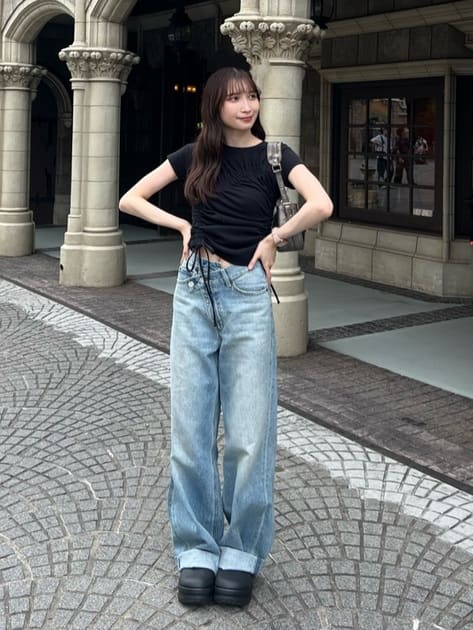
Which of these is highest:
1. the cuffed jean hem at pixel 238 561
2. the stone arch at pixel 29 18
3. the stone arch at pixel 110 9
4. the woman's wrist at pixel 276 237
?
the stone arch at pixel 29 18

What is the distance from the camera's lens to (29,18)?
1343 centimetres

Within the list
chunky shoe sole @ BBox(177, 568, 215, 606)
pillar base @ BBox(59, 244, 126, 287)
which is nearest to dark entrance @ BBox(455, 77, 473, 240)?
pillar base @ BBox(59, 244, 126, 287)

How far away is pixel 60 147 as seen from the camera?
2066cm

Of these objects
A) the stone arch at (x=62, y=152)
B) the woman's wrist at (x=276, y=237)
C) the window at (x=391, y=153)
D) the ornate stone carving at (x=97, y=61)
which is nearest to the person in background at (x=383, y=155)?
the window at (x=391, y=153)

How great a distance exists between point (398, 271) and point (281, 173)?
28.9 feet

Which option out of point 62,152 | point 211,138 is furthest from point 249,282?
point 62,152

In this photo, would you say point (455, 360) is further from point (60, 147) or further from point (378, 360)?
point (60, 147)

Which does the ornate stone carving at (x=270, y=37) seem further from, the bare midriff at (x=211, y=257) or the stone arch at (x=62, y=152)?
the stone arch at (x=62, y=152)

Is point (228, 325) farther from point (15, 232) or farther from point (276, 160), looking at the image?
point (15, 232)

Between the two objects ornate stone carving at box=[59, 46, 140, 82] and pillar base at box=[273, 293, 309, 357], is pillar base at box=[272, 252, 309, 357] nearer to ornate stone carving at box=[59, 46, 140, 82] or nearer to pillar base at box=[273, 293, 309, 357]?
pillar base at box=[273, 293, 309, 357]

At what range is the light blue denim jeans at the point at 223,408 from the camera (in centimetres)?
339

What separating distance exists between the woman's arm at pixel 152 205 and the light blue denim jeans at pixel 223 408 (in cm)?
18

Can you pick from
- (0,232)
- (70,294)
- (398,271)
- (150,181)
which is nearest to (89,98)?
(70,294)

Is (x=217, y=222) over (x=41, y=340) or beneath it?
over
